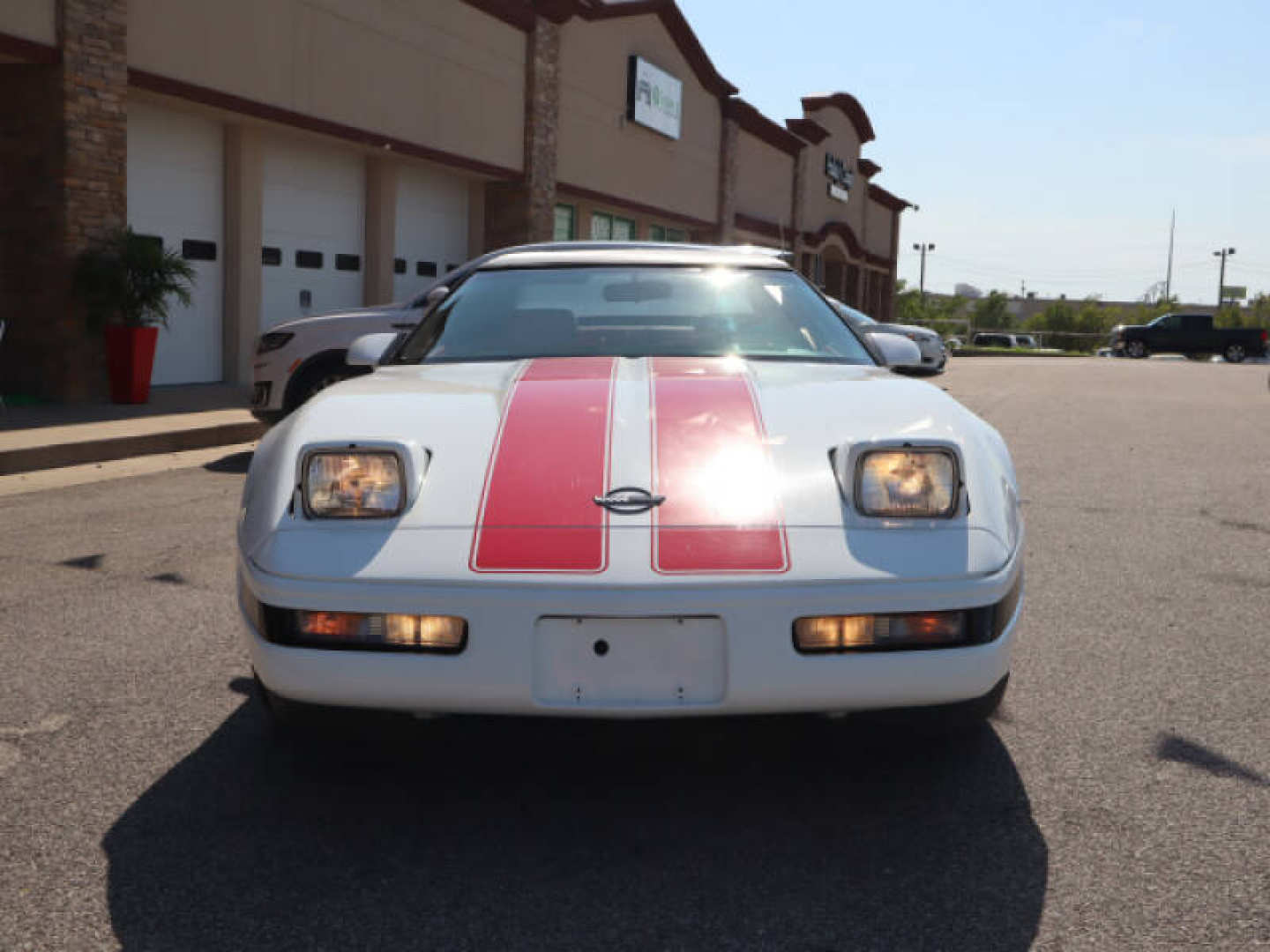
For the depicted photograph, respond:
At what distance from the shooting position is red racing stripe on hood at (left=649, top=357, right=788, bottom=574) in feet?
8.28

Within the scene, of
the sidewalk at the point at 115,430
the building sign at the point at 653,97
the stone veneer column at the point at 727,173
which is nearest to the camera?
the sidewalk at the point at 115,430

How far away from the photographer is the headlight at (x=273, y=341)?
888 centimetres

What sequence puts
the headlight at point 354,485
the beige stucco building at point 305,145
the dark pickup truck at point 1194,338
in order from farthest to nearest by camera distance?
the dark pickup truck at point 1194,338
the beige stucco building at point 305,145
the headlight at point 354,485

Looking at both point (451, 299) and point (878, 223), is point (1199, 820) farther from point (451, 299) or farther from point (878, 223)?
point (878, 223)

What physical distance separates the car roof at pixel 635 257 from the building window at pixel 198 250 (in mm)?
10631

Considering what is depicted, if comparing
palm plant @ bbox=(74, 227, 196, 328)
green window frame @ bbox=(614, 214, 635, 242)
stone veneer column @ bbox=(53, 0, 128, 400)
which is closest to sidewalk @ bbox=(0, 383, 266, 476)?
stone veneer column @ bbox=(53, 0, 128, 400)

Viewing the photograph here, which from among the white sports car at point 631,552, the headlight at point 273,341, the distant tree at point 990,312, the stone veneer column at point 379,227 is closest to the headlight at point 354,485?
the white sports car at point 631,552

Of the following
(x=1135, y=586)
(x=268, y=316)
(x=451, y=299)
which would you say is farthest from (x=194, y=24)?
(x=1135, y=586)

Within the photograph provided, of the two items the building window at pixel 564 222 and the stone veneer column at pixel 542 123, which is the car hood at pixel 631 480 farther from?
the building window at pixel 564 222

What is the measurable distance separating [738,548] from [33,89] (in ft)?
37.1

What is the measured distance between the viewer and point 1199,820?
9.03 feet

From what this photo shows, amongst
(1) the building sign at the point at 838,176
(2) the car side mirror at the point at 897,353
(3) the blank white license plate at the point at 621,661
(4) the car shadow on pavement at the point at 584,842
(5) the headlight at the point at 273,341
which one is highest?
(1) the building sign at the point at 838,176

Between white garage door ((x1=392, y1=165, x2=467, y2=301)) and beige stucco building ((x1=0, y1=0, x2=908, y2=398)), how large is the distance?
0.04 m

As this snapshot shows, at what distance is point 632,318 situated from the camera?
3994 millimetres
